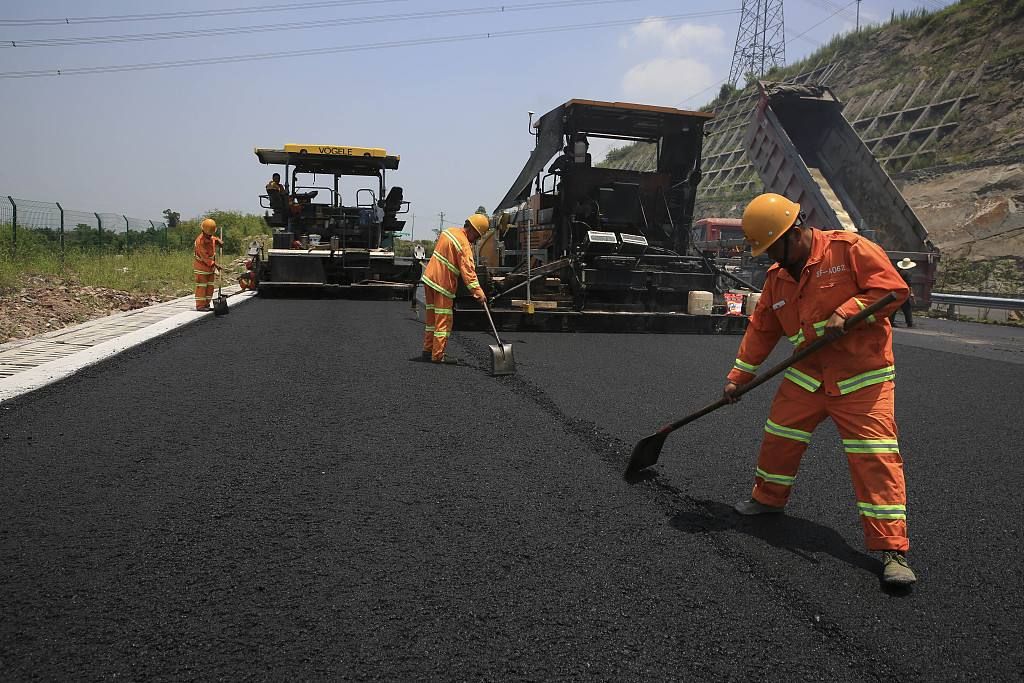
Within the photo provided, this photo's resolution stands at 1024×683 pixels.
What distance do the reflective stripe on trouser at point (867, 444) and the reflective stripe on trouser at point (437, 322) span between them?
4221 mm

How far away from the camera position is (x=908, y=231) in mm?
12328

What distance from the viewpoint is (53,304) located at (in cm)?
1045

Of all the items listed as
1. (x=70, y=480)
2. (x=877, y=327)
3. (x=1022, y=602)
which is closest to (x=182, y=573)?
(x=70, y=480)

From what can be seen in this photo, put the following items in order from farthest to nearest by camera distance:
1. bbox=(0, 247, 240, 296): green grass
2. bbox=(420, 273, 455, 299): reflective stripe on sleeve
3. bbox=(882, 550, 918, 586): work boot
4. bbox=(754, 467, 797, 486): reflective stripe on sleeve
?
1. bbox=(0, 247, 240, 296): green grass
2. bbox=(420, 273, 455, 299): reflective stripe on sleeve
3. bbox=(754, 467, 797, 486): reflective stripe on sleeve
4. bbox=(882, 550, 918, 586): work boot

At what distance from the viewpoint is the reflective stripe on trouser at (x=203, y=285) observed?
1103 centimetres

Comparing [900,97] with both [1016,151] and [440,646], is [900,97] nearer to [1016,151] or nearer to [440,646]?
[1016,151]

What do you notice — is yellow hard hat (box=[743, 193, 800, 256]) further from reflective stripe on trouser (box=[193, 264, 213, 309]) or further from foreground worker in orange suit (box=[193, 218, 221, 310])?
reflective stripe on trouser (box=[193, 264, 213, 309])

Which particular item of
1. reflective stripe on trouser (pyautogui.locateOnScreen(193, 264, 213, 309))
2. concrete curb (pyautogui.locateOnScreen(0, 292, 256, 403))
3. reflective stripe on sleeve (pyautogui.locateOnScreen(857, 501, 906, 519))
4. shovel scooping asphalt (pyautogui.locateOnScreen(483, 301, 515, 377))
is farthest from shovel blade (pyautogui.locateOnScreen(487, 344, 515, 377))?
reflective stripe on trouser (pyautogui.locateOnScreen(193, 264, 213, 309))

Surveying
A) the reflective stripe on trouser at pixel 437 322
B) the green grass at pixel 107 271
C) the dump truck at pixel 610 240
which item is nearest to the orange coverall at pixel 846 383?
the reflective stripe on trouser at pixel 437 322

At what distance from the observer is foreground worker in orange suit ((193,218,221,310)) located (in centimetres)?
1084

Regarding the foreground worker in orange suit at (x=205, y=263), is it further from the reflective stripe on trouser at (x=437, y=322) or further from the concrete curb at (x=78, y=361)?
the reflective stripe on trouser at (x=437, y=322)

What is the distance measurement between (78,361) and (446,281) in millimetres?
3160

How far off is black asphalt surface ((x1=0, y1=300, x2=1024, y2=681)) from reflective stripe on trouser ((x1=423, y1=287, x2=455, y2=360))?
56.8 inches

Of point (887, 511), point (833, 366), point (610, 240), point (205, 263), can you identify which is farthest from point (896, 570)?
point (205, 263)
